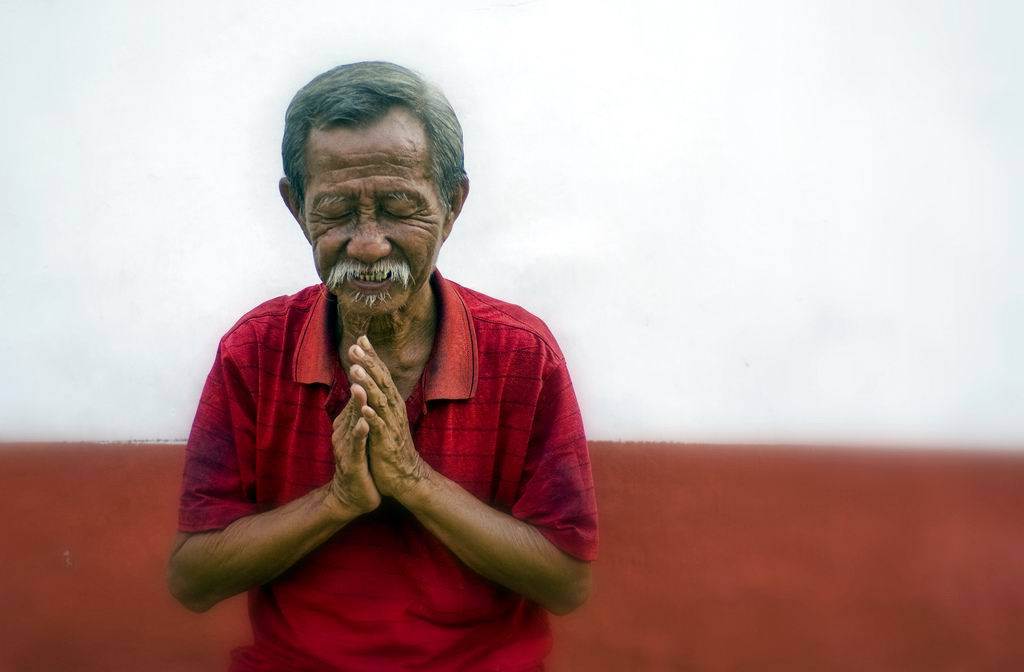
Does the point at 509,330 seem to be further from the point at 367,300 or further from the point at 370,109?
the point at 370,109

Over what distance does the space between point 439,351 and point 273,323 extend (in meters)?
0.26

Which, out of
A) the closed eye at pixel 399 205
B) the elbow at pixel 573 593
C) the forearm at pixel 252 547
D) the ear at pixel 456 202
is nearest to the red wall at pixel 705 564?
the elbow at pixel 573 593

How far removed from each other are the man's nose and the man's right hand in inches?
6.5

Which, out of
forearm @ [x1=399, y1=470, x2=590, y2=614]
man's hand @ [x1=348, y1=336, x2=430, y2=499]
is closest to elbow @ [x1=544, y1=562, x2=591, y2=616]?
forearm @ [x1=399, y1=470, x2=590, y2=614]

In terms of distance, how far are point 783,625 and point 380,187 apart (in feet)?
5.85

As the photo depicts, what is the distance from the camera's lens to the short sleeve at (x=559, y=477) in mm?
1261

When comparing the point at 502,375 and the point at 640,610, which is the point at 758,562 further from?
the point at 502,375

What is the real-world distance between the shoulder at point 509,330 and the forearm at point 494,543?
0.22 m

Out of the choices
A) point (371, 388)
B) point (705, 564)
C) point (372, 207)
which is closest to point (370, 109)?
point (372, 207)

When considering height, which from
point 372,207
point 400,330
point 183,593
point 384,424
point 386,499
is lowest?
point 183,593

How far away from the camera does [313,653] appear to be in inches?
Result: 50.1

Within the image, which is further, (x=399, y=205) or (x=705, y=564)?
(x=705, y=564)

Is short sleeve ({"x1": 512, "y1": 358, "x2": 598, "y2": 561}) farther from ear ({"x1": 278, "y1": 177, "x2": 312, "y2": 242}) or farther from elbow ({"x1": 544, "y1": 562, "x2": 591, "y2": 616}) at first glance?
ear ({"x1": 278, "y1": 177, "x2": 312, "y2": 242})

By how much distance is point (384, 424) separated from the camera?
111 centimetres
